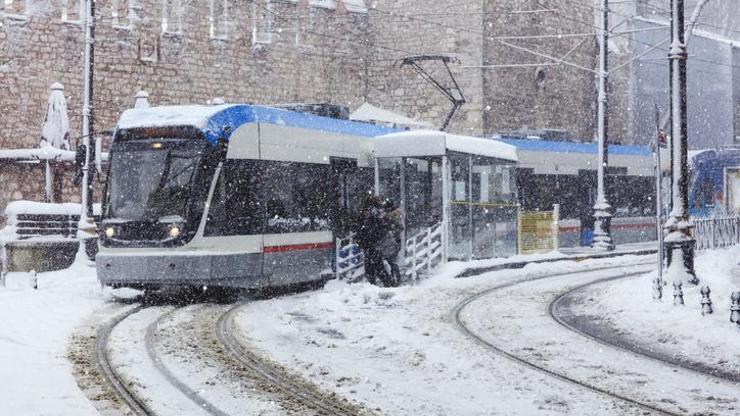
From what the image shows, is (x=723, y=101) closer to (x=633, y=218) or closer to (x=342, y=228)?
(x=633, y=218)

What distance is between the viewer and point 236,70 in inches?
1169

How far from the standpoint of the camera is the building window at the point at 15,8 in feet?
82.4

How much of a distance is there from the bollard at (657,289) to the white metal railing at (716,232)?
713 centimetres

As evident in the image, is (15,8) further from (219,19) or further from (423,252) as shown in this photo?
(423,252)

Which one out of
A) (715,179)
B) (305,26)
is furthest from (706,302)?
(305,26)

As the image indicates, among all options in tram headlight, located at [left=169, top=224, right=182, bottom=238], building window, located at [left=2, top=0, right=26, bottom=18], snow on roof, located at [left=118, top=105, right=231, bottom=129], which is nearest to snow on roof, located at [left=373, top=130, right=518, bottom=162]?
snow on roof, located at [left=118, top=105, right=231, bottom=129]

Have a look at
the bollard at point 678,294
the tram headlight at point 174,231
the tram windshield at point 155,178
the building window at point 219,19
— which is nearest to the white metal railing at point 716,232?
the bollard at point 678,294

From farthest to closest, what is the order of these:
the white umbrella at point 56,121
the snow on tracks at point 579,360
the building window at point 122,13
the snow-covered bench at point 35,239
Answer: the building window at point 122,13, the white umbrella at point 56,121, the snow-covered bench at point 35,239, the snow on tracks at point 579,360

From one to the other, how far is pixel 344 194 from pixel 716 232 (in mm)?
9838

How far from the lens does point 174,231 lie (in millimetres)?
12875

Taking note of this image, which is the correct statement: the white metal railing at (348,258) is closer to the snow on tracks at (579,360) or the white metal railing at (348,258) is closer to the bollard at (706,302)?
the snow on tracks at (579,360)

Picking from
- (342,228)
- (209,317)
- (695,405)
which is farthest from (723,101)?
(695,405)

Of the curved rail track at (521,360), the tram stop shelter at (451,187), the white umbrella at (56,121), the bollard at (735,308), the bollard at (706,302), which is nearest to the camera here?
the curved rail track at (521,360)

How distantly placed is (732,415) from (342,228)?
9.84m
